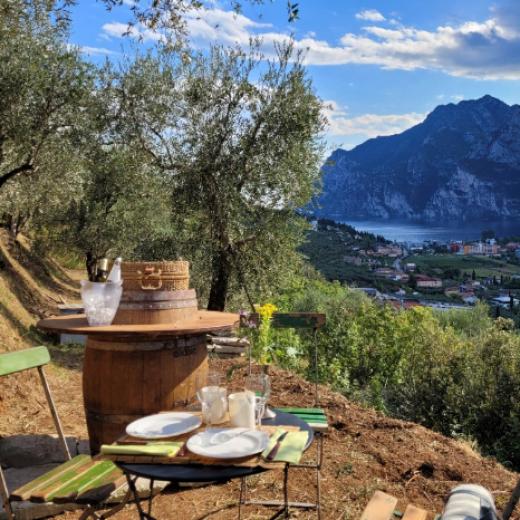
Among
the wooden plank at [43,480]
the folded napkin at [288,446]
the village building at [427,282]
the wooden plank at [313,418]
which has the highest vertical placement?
the folded napkin at [288,446]

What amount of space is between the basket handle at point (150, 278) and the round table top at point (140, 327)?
294 millimetres

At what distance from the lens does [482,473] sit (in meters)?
4.58

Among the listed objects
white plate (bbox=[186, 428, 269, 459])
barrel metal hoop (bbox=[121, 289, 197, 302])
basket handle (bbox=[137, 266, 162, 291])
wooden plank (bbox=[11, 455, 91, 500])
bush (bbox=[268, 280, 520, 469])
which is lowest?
bush (bbox=[268, 280, 520, 469])

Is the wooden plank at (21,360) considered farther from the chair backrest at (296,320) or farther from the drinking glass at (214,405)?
the chair backrest at (296,320)

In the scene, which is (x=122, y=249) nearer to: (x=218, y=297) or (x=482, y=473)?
(x=218, y=297)

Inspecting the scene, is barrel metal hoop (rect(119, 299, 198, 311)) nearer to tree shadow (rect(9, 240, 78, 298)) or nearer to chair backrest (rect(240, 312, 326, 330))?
chair backrest (rect(240, 312, 326, 330))

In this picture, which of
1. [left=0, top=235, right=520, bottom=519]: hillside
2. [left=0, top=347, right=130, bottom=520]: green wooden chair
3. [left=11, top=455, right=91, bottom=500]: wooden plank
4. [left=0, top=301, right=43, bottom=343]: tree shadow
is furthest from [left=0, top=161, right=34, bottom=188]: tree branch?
[left=11, top=455, right=91, bottom=500]: wooden plank

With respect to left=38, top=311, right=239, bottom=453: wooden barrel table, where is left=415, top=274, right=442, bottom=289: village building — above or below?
below

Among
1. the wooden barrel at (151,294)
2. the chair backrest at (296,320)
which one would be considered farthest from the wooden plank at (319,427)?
the chair backrest at (296,320)

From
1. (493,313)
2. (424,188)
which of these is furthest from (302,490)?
(424,188)

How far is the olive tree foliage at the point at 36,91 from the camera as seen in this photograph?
31.6 feet

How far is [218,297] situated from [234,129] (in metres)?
3.43

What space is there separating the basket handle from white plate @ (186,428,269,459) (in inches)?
71.0

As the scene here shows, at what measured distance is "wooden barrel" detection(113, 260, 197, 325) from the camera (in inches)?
157
